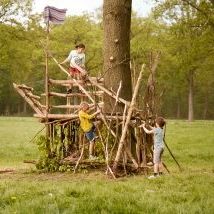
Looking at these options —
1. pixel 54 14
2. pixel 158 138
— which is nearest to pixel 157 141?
pixel 158 138

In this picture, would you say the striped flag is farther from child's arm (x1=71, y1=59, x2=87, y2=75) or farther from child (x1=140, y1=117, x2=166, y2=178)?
child (x1=140, y1=117, x2=166, y2=178)

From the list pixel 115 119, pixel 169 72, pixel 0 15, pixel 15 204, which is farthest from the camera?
pixel 169 72

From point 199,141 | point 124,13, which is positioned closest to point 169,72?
point 199,141

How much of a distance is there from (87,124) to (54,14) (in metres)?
3.33

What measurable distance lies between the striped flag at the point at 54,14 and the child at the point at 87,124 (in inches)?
108

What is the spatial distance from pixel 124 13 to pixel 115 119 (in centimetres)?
271

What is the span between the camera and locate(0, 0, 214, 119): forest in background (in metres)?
31.8

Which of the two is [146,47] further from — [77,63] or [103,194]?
[103,194]

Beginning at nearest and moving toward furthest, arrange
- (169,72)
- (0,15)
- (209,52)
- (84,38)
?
(209,52), (0,15), (84,38), (169,72)

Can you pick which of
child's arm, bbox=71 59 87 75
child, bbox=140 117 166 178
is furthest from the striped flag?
child, bbox=140 117 166 178

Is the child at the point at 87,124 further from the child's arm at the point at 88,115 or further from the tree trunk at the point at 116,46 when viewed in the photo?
the tree trunk at the point at 116,46

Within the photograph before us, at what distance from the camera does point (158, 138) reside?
12.2 m

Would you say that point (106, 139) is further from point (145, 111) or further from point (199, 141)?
point (199, 141)

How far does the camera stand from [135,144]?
13.1m
